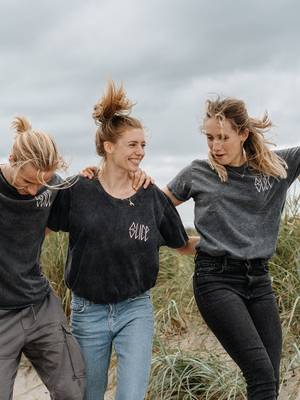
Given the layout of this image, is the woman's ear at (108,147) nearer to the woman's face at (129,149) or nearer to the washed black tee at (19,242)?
the woman's face at (129,149)

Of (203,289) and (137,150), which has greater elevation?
(137,150)

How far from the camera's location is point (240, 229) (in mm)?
4023

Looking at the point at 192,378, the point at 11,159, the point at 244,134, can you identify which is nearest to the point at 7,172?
the point at 11,159

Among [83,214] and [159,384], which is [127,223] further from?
[159,384]

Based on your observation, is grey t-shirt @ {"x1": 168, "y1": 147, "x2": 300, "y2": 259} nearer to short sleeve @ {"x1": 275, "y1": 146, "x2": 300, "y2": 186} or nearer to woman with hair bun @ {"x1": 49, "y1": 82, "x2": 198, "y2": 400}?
short sleeve @ {"x1": 275, "y1": 146, "x2": 300, "y2": 186}

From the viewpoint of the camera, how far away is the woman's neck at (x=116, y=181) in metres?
3.89

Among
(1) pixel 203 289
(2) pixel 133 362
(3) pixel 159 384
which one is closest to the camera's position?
(2) pixel 133 362

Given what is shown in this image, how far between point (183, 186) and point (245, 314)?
858 millimetres

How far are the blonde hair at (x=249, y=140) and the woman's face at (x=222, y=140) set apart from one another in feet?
0.08

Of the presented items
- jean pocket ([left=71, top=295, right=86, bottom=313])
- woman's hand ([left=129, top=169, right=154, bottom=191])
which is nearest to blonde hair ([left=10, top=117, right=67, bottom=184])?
woman's hand ([left=129, top=169, right=154, bottom=191])

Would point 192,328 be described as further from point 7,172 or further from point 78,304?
point 7,172

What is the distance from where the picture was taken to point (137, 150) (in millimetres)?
3949

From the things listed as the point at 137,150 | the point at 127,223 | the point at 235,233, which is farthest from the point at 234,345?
the point at 137,150

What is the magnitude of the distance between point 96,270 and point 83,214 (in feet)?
1.01
